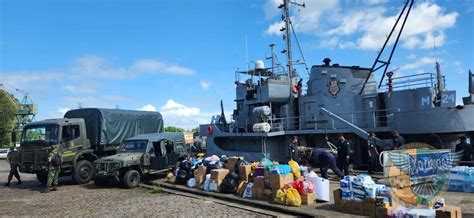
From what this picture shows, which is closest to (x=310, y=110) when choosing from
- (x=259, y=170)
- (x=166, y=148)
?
(x=166, y=148)

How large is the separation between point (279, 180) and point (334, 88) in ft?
26.3

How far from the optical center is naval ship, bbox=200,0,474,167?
12930 millimetres

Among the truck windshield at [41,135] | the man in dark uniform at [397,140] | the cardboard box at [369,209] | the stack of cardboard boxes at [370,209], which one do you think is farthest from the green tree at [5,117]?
the cardboard box at [369,209]

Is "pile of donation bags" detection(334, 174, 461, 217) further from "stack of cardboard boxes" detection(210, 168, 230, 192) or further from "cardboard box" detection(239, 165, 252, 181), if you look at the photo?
"stack of cardboard boxes" detection(210, 168, 230, 192)

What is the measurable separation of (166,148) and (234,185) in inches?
207

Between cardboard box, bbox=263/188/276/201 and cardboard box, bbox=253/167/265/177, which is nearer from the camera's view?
cardboard box, bbox=263/188/276/201

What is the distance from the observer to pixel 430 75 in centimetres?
1390

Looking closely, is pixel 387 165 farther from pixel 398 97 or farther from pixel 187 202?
pixel 398 97

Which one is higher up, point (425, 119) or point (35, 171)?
point (425, 119)

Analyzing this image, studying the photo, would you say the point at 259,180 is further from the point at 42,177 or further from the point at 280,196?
the point at 42,177

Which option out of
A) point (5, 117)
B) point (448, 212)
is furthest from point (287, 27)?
point (5, 117)

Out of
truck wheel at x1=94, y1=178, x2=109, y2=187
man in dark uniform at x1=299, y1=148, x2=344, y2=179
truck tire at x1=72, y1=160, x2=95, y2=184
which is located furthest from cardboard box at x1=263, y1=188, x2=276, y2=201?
truck tire at x1=72, y1=160, x2=95, y2=184

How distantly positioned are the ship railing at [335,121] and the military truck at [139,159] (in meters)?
4.63

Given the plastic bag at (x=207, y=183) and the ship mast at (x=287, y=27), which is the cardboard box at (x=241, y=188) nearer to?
the plastic bag at (x=207, y=183)
